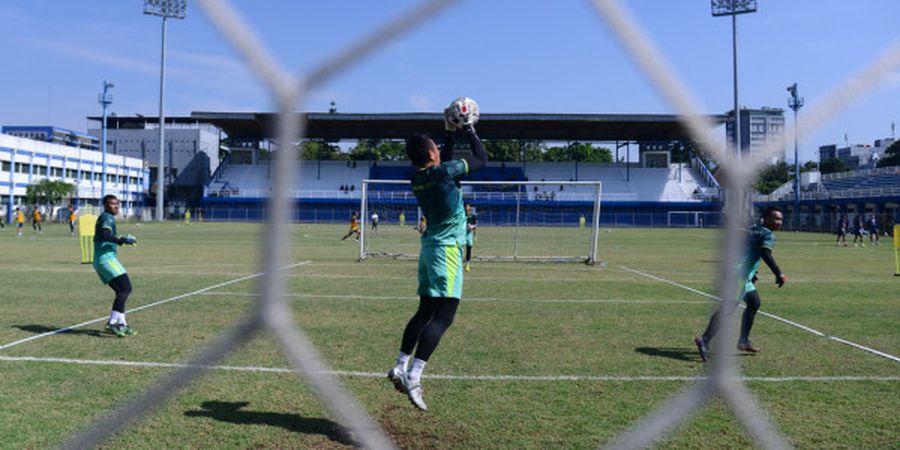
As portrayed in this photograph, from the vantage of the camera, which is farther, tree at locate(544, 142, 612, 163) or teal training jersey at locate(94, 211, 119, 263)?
tree at locate(544, 142, 612, 163)

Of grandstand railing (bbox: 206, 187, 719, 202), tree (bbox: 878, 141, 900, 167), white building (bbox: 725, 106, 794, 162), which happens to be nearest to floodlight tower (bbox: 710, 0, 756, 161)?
white building (bbox: 725, 106, 794, 162)

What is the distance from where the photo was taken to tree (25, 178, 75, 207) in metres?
53.7

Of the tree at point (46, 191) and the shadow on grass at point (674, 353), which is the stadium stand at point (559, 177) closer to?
the tree at point (46, 191)

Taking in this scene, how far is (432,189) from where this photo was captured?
4.05m

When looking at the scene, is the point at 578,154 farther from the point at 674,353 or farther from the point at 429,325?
the point at 429,325

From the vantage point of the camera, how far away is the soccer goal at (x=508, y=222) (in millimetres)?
19062

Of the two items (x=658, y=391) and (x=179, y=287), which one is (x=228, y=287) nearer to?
(x=179, y=287)

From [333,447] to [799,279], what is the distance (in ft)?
42.7

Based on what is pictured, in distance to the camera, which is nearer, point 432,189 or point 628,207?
point 432,189

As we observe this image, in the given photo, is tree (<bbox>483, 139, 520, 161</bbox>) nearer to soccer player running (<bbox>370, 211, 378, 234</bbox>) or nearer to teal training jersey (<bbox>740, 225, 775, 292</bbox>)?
soccer player running (<bbox>370, 211, 378, 234</bbox>)

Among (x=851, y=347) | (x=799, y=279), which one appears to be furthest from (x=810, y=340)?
(x=799, y=279)

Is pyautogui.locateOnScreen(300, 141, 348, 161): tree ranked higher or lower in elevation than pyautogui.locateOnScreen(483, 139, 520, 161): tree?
lower

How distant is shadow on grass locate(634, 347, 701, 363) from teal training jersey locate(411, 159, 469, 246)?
3.00m

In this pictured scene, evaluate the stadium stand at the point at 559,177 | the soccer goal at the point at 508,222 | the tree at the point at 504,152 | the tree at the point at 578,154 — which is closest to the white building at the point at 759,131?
the soccer goal at the point at 508,222
